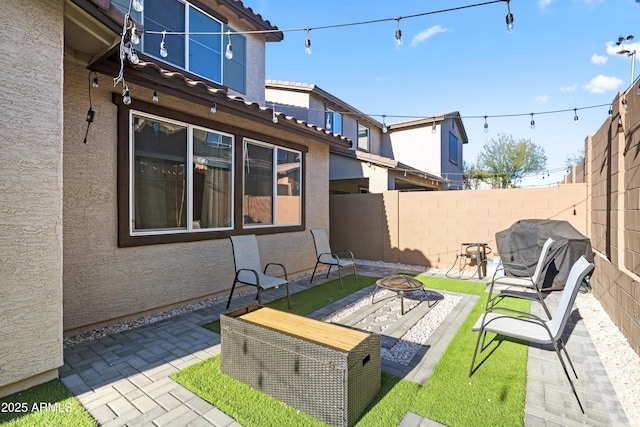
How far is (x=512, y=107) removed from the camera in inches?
302

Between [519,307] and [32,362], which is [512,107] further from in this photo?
[32,362]

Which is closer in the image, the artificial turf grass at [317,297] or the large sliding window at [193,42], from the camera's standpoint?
the artificial turf grass at [317,297]

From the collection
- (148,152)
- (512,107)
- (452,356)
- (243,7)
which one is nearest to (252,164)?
(148,152)

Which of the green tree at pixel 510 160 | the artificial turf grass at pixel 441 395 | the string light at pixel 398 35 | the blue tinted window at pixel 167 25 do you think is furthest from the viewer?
the green tree at pixel 510 160

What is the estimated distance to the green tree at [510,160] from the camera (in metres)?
24.3

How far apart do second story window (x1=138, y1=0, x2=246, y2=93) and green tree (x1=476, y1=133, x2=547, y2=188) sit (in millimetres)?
22412

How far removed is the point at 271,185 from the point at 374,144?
10940 millimetres

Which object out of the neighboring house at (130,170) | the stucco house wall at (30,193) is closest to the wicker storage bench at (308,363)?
the stucco house wall at (30,193)

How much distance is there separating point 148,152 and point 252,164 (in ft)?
6.99

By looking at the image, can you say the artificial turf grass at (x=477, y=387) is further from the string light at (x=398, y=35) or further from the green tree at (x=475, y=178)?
the green tree at (x=475, y=178)

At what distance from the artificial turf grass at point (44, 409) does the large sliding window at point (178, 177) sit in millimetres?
2204

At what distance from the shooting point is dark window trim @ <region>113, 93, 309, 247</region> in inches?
171

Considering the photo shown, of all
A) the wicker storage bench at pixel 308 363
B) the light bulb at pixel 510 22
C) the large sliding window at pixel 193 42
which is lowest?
the wicker storage bench at pixel 308 363

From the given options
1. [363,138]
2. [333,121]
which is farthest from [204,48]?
[363,138]
